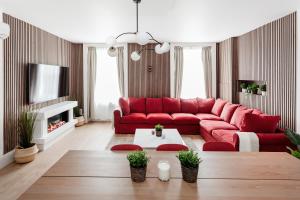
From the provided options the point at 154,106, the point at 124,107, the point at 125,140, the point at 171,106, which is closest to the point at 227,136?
the point at 125,140

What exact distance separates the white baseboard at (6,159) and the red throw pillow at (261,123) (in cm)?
400

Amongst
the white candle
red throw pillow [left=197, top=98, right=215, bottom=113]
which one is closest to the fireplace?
red throw pillow [left=197, top=98, right=215, bottom=113]

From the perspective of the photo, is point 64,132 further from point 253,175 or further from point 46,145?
point 253,175

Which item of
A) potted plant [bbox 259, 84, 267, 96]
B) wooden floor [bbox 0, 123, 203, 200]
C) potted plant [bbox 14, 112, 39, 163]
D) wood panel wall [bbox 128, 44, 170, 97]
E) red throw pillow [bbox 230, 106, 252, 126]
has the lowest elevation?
wooden floor [bbox 0, 123, 203, 200]

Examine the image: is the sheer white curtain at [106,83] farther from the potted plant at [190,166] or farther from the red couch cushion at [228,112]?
the potted plant at [190,166]

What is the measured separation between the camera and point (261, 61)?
480 centimetres

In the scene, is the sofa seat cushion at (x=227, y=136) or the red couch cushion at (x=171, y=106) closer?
the sofa seat cushion at (x=227, y=136)

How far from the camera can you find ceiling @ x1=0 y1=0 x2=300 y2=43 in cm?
338

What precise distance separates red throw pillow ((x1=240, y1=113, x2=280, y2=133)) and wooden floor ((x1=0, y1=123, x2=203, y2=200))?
4.43 ft

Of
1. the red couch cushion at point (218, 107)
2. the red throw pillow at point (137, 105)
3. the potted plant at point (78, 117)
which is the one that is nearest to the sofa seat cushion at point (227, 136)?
the red couch cushion at point (218, 107)

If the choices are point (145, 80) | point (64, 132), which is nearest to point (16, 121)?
point (64, 132)

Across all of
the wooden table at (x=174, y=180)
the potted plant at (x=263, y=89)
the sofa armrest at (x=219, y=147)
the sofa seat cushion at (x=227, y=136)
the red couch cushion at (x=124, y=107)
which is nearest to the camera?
the wooden table at (x=174, y=180)

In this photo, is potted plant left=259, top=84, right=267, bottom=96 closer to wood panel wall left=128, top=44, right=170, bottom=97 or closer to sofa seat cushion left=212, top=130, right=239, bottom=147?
sofa seat cushion left=212, top=130, right=239, bottom=147

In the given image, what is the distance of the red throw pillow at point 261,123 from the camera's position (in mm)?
3818
